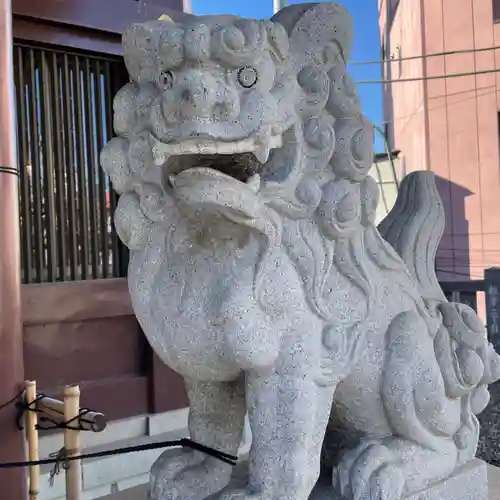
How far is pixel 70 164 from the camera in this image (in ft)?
8.03

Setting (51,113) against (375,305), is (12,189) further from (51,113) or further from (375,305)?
(375,305)

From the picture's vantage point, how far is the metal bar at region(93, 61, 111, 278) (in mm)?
2514

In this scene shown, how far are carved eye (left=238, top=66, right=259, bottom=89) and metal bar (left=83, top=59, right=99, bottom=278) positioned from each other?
1.75m

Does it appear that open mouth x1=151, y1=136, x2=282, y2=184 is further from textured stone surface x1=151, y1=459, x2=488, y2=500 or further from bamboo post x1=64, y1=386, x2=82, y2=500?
bamboo post x1=64, y1=386, x2=82, y2=500

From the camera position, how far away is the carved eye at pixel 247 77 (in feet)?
2.81

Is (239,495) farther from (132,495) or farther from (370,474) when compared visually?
(132,495)

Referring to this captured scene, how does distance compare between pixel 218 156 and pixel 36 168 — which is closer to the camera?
pixel 218 156

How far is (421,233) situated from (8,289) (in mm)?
1221

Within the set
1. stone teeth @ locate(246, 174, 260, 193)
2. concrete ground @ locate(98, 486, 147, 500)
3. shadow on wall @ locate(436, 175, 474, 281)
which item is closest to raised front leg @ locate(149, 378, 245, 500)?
concrete ground @ locate(98, 486, 147, 500)

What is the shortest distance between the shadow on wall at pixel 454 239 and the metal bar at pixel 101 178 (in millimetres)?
5243

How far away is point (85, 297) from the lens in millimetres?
2428

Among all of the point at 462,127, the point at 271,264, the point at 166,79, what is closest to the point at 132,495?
the point at 271,264

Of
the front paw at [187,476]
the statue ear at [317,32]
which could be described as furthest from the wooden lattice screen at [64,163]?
the statue ear at [317,32]

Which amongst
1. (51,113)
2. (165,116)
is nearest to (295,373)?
(165,116)
